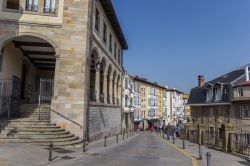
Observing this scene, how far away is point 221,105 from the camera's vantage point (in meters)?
36.3

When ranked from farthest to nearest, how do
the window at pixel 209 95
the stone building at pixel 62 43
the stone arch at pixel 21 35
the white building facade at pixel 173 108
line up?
the white building facade at pixel 173 108 → the window at pixel 209 95 → the stone building at pixel 62 43 → the stone arch at pixel 21 35

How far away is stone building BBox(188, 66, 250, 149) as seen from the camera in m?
31.5

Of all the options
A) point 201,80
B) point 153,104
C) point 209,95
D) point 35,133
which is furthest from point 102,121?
point 153,104

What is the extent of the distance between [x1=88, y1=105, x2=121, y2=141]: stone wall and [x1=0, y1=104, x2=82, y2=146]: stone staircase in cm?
355

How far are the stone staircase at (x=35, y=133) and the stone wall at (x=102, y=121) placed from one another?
3.55 m

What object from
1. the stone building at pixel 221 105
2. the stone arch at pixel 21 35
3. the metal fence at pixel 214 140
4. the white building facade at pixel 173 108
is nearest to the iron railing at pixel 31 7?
the stone arch at pixel 21 35

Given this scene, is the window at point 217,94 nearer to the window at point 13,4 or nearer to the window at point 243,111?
the window at point 243,111

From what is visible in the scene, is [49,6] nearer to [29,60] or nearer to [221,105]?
[29,60]

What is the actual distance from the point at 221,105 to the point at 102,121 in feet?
58.7

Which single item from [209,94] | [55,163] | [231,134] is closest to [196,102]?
A: [209,94]

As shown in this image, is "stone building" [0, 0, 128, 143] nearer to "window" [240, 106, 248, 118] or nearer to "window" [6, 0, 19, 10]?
"window" [6, 0, 19, 10]

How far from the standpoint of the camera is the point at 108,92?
3103 cm

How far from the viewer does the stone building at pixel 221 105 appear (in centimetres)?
3152

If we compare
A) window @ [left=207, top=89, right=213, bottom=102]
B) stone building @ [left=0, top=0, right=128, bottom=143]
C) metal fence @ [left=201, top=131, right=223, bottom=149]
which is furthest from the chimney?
stone building @ [left=0, top=0, right=128, bottom=143]
